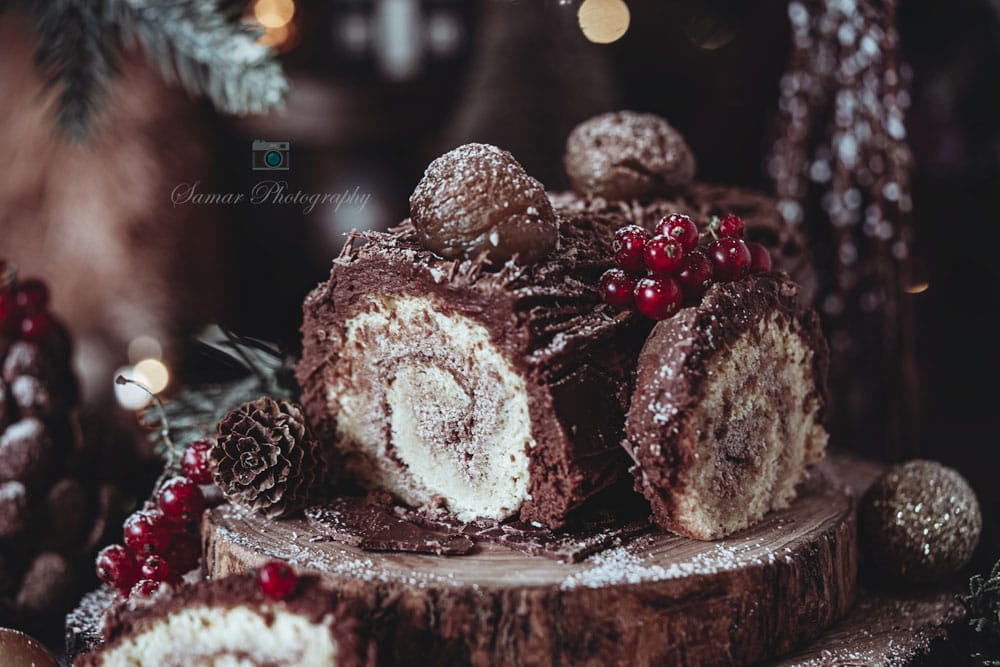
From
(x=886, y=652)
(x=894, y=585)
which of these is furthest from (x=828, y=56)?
(x=886, y=652)

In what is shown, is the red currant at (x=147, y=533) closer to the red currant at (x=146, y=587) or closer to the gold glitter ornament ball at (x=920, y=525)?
the red currant at (x=146, y=587)

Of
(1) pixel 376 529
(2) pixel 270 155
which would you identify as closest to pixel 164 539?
(1) pixel 376 529

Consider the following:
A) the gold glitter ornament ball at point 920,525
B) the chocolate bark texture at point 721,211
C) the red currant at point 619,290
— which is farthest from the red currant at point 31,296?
the gold glitter ornament ball at point 920,525

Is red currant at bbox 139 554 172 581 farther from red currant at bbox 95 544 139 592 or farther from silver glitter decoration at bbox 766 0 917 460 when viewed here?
silver glitter decoration at bbox 766 0 917 460

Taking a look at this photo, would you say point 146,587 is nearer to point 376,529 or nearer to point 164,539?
point 164,539

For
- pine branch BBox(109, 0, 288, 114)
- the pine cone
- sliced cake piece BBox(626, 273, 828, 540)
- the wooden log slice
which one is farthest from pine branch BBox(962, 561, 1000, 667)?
pine branch BBox(109, 0, 288, 114)
